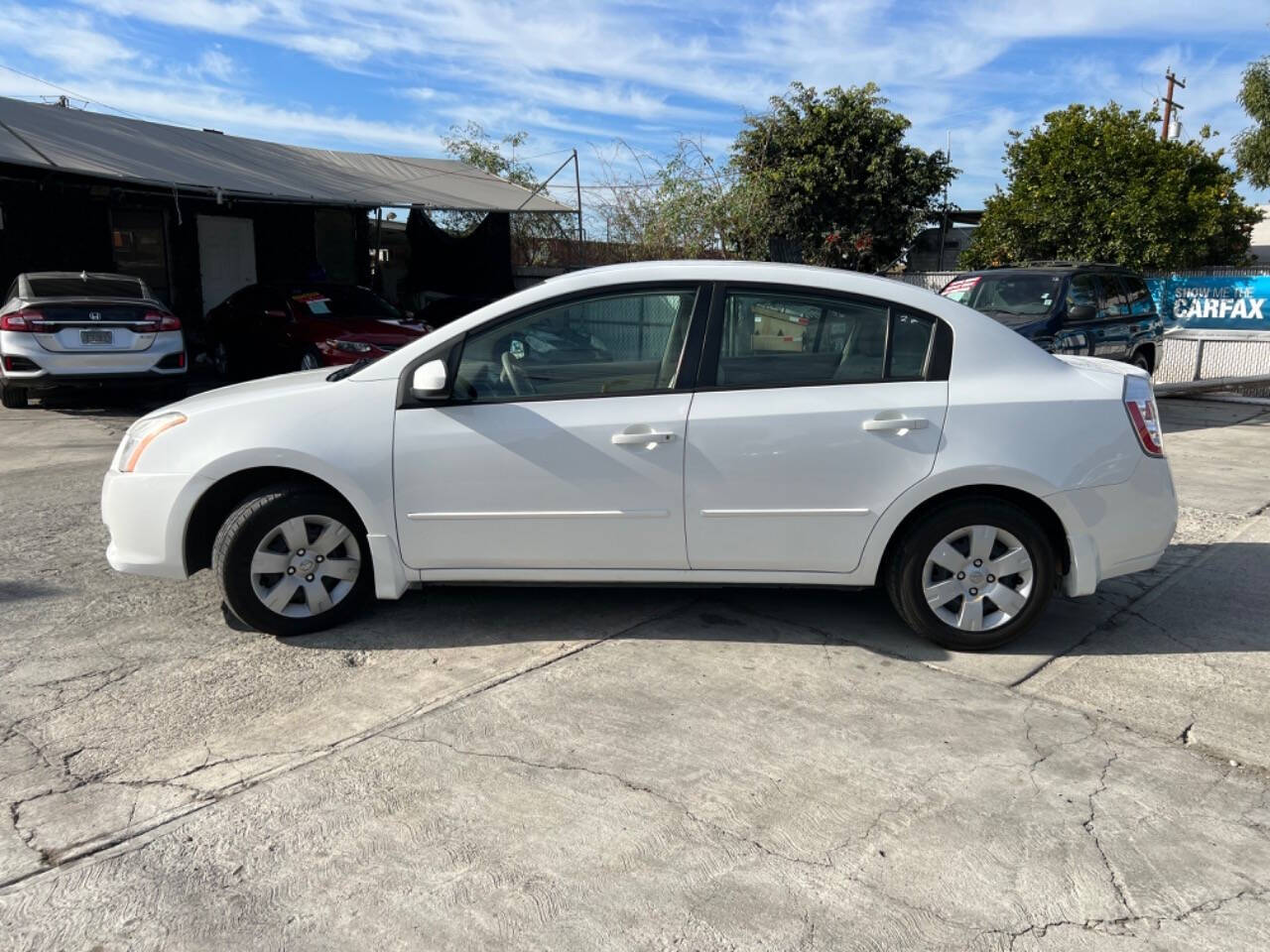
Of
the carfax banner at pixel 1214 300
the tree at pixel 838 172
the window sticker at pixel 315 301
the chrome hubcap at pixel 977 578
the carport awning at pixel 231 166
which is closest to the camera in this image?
the chrome hubcap at pixel 977 578

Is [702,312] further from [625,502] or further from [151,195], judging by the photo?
[151,195]

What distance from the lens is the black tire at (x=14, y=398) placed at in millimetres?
10883

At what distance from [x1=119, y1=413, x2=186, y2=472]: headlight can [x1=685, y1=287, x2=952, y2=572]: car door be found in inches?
90.3

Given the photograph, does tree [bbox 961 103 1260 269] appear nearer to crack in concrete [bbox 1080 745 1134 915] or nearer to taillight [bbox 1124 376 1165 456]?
taillight [bbox 1124 376 1165 456]

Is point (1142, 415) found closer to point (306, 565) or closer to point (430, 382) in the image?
point (430, 382)

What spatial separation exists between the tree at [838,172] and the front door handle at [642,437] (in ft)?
61.3

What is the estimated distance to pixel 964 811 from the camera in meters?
3.12

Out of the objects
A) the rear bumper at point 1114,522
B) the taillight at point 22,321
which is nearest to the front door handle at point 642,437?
the rear bumper at point 1114,522

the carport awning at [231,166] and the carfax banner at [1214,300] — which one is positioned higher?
the carport awning at [231,166]

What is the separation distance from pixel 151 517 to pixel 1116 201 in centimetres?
1786

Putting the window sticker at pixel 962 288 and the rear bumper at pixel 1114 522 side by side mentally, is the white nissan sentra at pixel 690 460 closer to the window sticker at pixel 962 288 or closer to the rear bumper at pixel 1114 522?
the rear bumper at pixel 1114 522

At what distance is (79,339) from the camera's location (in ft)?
33.8

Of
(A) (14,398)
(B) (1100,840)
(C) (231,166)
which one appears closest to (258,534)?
(B) (1100,840)

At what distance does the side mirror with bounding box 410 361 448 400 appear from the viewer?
4.16m
